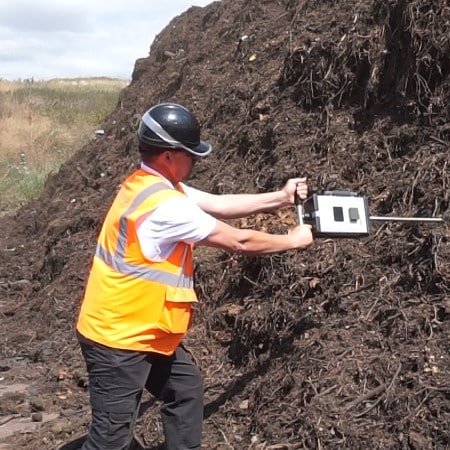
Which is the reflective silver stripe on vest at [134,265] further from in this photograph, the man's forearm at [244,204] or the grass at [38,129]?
the grass at [38,129]

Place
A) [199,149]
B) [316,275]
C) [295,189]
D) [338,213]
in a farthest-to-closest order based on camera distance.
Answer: [316,275]
[295,189]
[338,213]
[199,149]

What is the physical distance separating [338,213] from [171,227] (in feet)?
3.29

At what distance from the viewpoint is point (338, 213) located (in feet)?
14.9

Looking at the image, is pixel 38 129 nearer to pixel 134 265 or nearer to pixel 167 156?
pixel 167 156

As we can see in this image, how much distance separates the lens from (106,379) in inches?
163

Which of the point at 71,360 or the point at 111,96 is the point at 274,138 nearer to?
the point at 71,360

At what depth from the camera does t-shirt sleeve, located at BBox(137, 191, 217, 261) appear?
13.1 feet

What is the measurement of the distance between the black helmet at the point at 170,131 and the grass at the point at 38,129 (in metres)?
12.2

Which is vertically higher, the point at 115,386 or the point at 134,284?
the point at 134,284

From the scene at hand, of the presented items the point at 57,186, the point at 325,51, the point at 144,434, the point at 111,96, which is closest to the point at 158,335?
the point at 144,434

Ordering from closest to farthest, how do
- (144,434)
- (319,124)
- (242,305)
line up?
(144,434) → (242,305) → (319,124)

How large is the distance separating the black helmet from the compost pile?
1580mm

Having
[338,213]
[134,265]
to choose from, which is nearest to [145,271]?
[134,265]

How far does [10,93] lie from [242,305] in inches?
1047
